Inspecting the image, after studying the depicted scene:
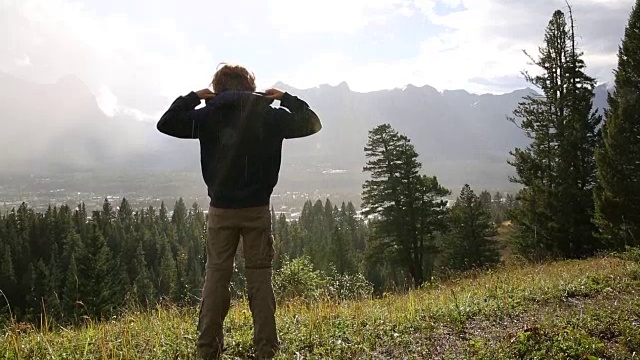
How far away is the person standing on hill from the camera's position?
3857 millimetres

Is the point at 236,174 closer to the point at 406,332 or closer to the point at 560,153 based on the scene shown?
the point at 406,332

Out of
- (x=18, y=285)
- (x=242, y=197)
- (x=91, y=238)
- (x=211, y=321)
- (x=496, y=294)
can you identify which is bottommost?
(x=18, y=285)

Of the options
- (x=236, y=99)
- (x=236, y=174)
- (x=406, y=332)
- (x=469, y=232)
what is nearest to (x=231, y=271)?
(x=236, y=174)

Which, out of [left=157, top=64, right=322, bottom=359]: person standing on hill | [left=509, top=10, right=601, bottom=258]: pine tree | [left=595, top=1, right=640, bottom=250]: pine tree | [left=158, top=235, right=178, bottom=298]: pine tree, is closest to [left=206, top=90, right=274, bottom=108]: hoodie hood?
[left=157, top=64, right=322, bottom=359]: person standing on hill

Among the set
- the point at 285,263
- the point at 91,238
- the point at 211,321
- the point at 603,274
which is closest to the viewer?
the point at 211,321

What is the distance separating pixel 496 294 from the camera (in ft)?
20.5

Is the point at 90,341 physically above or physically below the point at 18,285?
above

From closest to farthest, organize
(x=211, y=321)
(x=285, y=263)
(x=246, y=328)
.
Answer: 1. (x=211, y=321)
2. (x=246, y=328)
3. (x=285, y=263)

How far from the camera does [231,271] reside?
3955mm

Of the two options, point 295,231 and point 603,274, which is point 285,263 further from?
point 295,231

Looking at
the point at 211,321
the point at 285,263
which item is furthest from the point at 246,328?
the point at 285,263

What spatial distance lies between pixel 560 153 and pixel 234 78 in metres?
22.1

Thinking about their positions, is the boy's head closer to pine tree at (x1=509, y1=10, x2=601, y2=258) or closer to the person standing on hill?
the person standing on hill

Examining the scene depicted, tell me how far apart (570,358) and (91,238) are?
124 ft
